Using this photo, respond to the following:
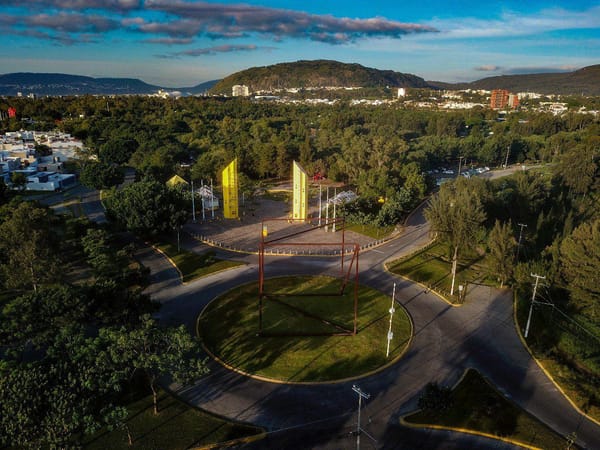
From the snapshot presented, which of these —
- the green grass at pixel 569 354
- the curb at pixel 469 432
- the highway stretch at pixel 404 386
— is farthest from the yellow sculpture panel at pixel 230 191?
the curb at pixel 469 432

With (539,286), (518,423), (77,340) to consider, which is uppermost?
(77,340)

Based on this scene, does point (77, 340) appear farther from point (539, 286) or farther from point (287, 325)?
point (539, 286)

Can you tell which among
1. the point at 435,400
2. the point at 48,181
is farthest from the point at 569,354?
the point at 48,181

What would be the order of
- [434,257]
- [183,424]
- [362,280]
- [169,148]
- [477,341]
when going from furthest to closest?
[169,148] → [434,257] → [362,280] → [477,341] → [183,424]

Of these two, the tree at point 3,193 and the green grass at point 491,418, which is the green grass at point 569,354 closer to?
the green grass at point 491,418

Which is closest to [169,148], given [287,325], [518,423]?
[287,325]

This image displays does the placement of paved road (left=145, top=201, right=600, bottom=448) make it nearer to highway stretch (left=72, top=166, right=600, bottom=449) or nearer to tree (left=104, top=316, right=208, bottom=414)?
highway stretch (left=72, top=166, right=600, bottom=449)
